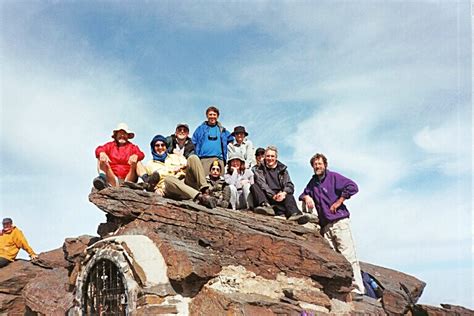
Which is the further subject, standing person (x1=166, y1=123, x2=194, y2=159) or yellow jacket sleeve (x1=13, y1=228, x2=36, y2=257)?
yellow jacket sleeve (x1=13, y1=228, x2=36, y2=257)

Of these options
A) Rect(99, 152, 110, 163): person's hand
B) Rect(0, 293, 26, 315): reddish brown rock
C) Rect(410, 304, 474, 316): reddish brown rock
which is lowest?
Rect(0, 293, 26, 315): reddish brown rock

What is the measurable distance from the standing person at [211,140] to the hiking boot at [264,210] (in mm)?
1334

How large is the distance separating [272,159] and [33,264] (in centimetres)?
692

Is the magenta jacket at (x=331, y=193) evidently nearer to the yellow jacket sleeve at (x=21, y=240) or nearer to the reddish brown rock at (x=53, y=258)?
the reddish brown rock at (x=53, y=258)

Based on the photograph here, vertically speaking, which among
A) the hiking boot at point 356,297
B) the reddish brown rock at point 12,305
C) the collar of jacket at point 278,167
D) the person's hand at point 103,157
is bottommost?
the reddish brown rock at point 12,305

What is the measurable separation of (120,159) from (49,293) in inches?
130

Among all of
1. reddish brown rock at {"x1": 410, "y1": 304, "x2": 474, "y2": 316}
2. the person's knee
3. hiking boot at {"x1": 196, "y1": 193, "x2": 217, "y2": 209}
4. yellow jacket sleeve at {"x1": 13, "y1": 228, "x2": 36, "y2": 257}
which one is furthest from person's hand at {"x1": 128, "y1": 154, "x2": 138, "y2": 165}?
reddish brown rock at {"x1": 410, "y1": 304, "x2": 474, "y2": 316}

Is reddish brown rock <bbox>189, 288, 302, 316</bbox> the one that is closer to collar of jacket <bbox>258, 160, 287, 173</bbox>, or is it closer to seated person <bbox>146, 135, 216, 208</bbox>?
seated person <bbox>146, 135, 216, 208</bbox>

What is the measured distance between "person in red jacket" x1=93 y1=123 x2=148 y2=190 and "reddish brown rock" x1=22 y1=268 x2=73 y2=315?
8.10ft

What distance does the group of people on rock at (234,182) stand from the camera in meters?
9.64

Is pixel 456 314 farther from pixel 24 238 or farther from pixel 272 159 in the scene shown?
pixel 24 238

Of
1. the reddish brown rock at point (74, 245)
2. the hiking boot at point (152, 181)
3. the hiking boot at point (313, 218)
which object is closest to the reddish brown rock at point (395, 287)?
the hiking boot at point (313, 218)

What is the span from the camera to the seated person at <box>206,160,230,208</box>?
10.0m

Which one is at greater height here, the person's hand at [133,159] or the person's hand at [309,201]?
the person's hand at [133,159]
